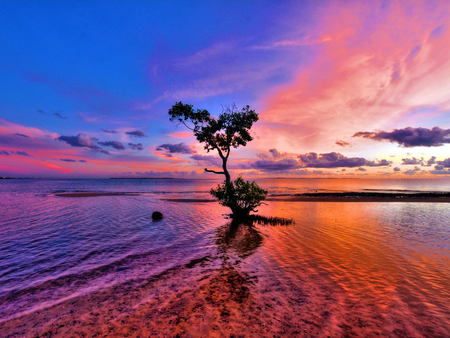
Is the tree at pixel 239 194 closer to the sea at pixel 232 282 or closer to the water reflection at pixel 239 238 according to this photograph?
the water reflection at pixel 239 238

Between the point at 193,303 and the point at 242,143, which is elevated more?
the point at 242,143

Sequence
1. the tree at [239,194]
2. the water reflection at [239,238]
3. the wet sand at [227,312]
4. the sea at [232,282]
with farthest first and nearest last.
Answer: the tree at [239,194] → the water reflection at [239,238] → the sea at [232,282] → the wet sand at [227,312]

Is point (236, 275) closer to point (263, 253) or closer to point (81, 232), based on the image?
point (263, 253)

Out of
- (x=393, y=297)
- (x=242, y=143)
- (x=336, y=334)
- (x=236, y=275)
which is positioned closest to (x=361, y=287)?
(x=393, y=297)

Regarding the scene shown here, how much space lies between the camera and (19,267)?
476 inches

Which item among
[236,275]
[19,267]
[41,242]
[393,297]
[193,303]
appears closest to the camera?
[193,303]

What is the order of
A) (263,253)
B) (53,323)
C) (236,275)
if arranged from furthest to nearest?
(263,253)
(236,275)
(53,323)

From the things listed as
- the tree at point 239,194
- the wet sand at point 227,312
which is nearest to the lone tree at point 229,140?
the tree at point 239,194

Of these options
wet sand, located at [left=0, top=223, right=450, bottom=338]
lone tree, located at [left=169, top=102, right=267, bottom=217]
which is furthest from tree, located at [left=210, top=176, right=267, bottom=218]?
wet sand, located at [left=0, top=223, right=450, bottom=338]

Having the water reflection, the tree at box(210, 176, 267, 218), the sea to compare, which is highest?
the tree at box(210, 176, 267, 218)

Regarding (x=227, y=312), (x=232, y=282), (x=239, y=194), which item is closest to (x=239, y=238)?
(x=239, y=194)

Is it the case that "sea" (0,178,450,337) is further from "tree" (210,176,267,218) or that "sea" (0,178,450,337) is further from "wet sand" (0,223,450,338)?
"tree" (210,176,267,218)

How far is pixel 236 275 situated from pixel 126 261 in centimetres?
713

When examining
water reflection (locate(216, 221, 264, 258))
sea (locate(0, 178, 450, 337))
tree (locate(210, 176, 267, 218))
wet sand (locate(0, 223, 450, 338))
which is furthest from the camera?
tree (locate(210, 176, 267, 218))
